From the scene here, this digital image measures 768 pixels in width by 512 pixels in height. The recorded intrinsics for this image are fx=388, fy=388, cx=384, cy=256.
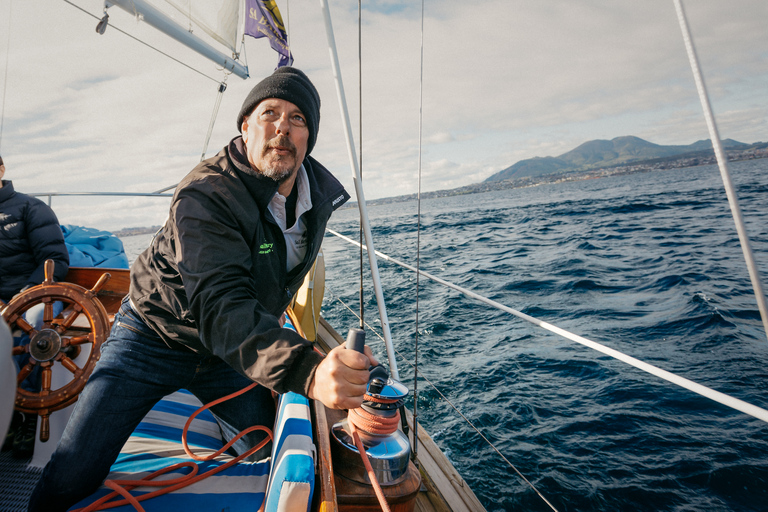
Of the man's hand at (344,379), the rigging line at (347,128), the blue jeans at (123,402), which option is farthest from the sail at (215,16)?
the man's hand at (344,379)

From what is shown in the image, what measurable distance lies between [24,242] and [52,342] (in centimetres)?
100

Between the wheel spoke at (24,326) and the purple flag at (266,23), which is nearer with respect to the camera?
the wheel spoke at (24,326)

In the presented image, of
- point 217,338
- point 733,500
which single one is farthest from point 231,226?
point 733,500

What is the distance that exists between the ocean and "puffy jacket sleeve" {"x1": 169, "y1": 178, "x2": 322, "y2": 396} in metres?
1.19

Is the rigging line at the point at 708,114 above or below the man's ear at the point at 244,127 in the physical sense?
below

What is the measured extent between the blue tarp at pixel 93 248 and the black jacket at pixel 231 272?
2.40 m

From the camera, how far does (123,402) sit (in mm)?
1370

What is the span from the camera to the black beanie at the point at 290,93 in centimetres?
147

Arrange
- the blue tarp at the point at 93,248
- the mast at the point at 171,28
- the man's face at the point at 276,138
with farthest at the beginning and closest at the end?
the blue tarp at the point at 93,248 → the mast at the point at 171,28 → the man's face at the point at 276,138

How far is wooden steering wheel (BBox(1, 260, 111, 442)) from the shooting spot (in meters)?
1.67

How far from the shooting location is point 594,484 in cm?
260

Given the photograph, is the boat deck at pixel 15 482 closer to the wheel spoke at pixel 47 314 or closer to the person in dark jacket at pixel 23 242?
the wheel spoke at pixel 47 314

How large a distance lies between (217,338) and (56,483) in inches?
35.0

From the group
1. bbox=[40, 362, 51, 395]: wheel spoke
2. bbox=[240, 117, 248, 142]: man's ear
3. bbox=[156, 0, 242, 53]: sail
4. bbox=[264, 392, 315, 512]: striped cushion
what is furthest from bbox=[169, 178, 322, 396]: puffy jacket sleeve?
bbox=[156, 0, 242, 53]: sail
